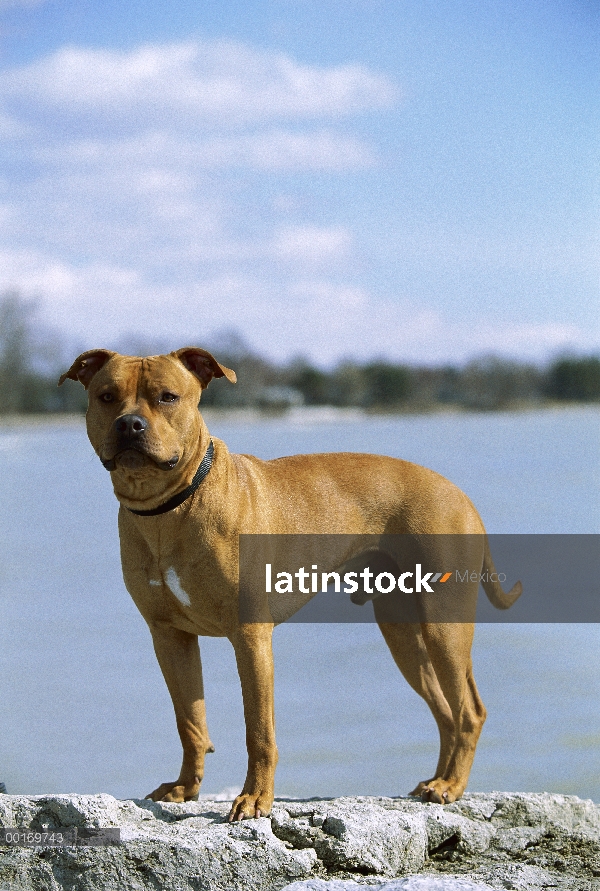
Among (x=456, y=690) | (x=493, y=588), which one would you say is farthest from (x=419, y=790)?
(x=493, y=588)

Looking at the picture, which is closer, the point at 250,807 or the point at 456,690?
the point at 250,807

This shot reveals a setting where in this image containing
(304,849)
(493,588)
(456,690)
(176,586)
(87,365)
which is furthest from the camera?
(493,588)

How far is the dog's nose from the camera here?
183 inches

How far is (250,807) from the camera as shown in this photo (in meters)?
4.86

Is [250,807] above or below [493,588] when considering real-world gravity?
below

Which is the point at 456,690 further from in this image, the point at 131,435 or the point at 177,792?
the point at 131,435

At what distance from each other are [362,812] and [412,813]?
34 centimetres

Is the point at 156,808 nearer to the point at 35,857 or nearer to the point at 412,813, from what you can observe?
the point at 35,857

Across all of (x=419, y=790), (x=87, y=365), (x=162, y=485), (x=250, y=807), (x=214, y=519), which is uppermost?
(x=87, y=365)

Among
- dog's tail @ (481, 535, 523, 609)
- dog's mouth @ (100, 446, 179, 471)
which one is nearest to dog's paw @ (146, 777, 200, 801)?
dog's mouth @ (100, 446, 179, 471)

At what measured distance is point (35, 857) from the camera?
464 cm

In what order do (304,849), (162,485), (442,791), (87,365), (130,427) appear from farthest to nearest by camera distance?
(442,791), (87,365), (162,485), (304,849), (130,427)

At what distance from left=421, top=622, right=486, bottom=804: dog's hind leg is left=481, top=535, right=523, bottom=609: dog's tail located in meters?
0.33

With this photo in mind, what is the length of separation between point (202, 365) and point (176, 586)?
39.6 inches
